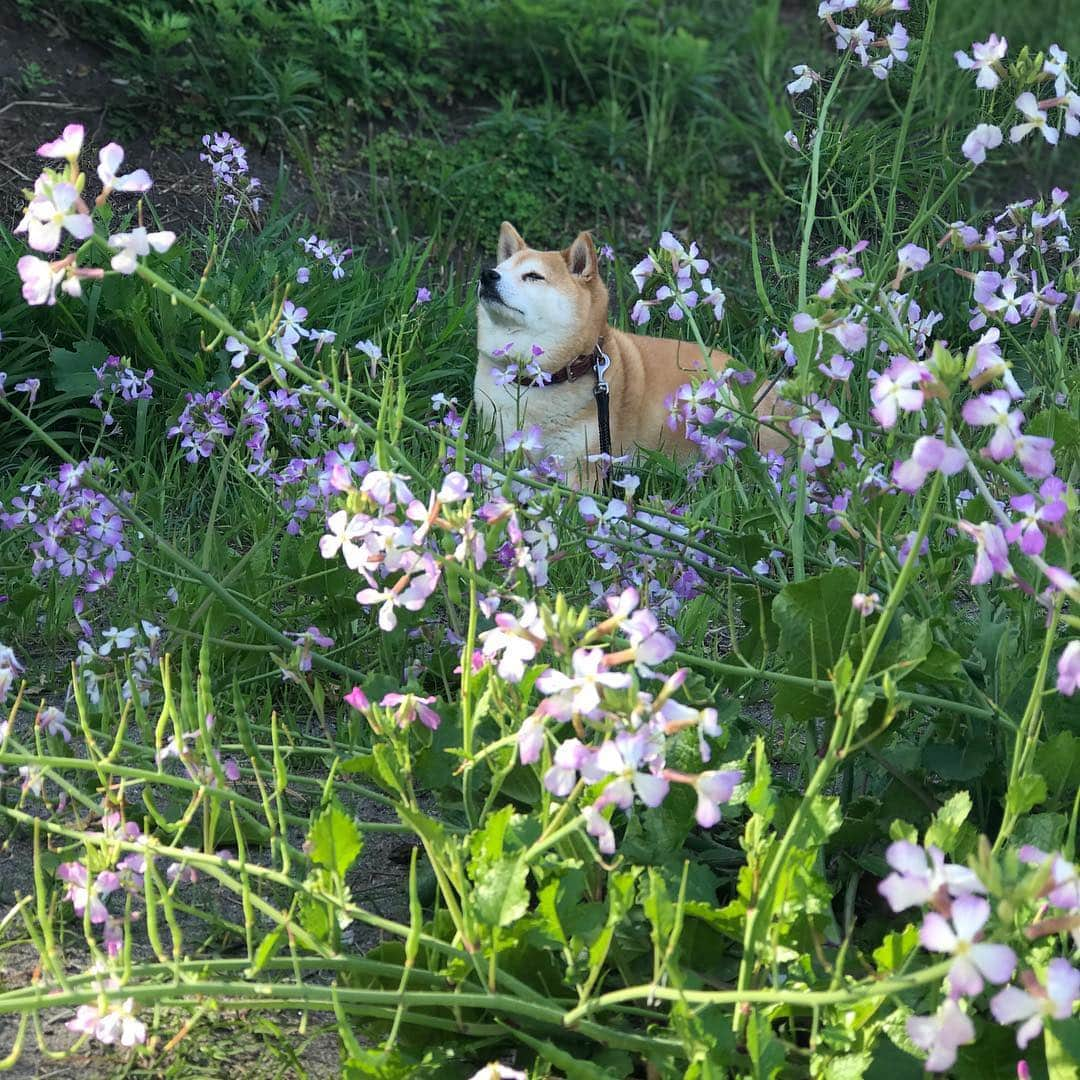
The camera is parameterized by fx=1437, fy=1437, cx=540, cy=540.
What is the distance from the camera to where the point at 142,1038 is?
146 cm

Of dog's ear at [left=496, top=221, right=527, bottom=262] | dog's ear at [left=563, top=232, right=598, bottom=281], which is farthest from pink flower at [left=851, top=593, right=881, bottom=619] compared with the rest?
dog's ear at [left=496, top=221, right=527, bottom=262]

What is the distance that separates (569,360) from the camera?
461 centimetres

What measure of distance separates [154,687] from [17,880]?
473mm

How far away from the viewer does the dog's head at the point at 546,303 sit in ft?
14.7

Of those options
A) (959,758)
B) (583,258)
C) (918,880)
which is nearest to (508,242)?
(583,258)

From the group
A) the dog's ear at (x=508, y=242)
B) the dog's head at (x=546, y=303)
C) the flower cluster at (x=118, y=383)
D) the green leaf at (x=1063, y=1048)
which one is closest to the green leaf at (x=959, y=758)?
the green leaf at (x=1063, y=1048)

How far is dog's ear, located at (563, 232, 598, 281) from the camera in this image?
4.54 meters

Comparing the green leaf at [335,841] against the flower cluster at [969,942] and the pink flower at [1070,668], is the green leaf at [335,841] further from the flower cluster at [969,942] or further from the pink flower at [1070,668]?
the pink flower at [1070,668]

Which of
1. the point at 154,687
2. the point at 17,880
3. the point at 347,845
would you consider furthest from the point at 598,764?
the point at 154,687

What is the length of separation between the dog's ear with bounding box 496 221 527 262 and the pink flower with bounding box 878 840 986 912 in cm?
383

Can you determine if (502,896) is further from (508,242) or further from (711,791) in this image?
(508,242)

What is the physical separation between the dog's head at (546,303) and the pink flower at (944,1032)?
11.3 ft

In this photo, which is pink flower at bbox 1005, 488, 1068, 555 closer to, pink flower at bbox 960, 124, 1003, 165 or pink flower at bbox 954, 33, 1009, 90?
pink flower at bbox 960, 124, 1003, 165

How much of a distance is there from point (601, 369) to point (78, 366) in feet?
4.86
